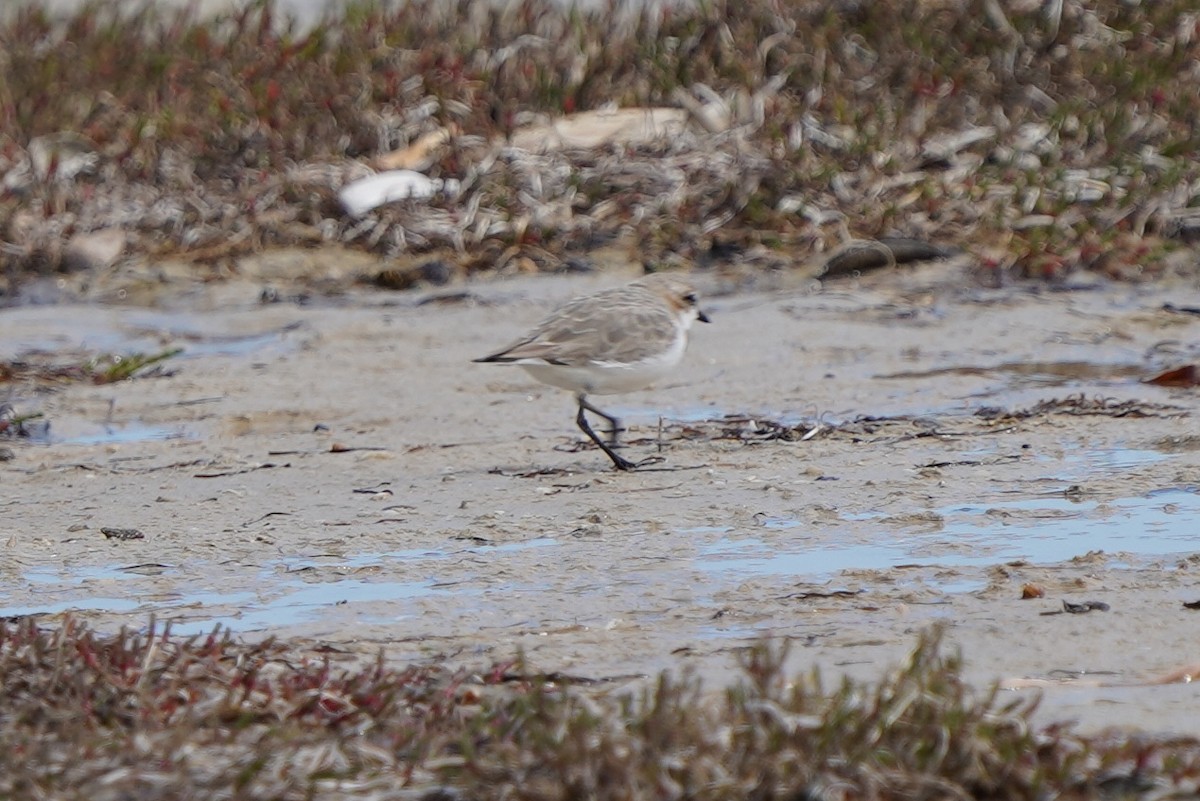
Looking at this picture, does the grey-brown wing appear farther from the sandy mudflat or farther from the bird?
the sandy mudflat

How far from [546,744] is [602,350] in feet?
12.9

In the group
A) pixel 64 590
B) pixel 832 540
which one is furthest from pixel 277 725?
pixel 832 540

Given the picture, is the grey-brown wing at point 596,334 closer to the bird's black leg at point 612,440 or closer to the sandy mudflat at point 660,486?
the bird's black leg at point 612,440

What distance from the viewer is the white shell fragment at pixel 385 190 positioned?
1194 centimetres

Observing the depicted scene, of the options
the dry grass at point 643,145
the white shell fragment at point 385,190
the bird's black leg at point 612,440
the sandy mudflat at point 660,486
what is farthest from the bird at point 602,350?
the white shell fragment at point 385,190

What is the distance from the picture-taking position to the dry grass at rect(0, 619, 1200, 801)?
3.73 meters

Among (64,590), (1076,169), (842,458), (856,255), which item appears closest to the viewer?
(64,590)

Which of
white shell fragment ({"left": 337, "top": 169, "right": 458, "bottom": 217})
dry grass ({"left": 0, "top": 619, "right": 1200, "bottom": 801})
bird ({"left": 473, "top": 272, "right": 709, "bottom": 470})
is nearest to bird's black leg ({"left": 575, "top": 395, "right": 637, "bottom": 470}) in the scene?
bird ({"left": 473, "top": 272, "right": 709, "bottom": 470})

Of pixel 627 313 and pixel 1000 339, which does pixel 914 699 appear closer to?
pixel 627 313

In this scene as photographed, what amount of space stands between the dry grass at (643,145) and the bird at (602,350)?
355cm

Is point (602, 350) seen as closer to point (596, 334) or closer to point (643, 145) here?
point (596, 334)

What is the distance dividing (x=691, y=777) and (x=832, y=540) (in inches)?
99.5

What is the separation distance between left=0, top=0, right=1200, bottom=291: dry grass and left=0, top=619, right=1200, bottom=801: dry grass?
723 centimetres

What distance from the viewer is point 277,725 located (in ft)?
13.6
